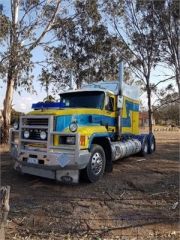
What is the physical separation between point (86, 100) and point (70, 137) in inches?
91.9

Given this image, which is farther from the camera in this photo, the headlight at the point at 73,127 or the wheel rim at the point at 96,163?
the wheel rim at the point at 96,163

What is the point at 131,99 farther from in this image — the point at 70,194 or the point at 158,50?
the point at 158,50

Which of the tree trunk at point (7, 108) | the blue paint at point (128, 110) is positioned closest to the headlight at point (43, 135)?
the blue paint at point (128, 110)

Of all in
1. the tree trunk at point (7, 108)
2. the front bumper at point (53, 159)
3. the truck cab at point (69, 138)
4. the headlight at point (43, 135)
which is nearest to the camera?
the front bumper at point (53, 159)

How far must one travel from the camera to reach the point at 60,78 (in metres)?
28.1

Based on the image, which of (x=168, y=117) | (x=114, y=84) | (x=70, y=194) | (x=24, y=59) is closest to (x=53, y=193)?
(x=70, y=194)

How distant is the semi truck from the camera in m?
9.20

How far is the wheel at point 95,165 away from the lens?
9617mm

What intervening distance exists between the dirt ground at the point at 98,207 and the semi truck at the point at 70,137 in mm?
466

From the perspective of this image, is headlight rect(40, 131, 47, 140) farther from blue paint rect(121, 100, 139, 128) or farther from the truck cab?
blue paint rect(121, 100, 139, 128)

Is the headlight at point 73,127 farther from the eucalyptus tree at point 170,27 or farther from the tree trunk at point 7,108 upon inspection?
the eucalyptus tree at point 170,27

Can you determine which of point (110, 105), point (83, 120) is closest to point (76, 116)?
point (83, 120)

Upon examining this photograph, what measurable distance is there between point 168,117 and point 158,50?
44179 mm

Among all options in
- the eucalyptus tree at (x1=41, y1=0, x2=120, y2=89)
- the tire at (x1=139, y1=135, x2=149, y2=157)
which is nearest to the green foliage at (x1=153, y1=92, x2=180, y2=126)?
the eucalyptus tree at (x1=41, y1=0, x2=120, y2=89)
